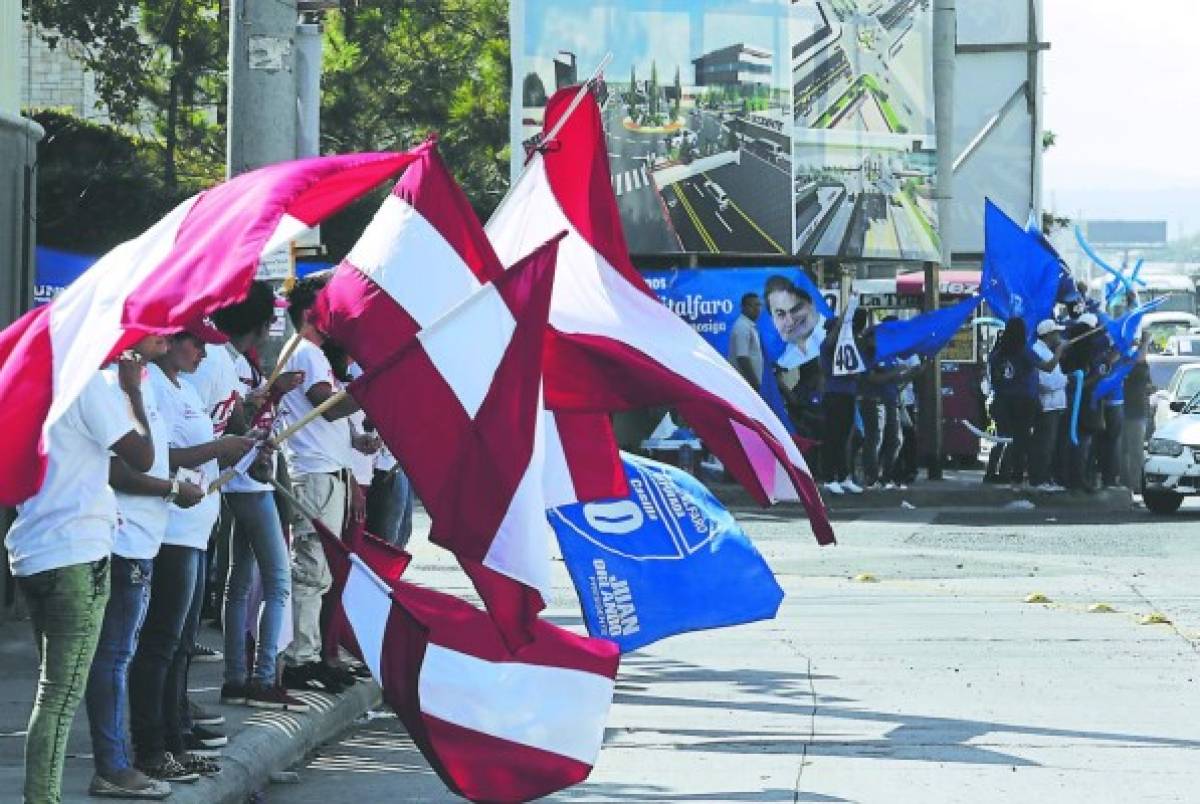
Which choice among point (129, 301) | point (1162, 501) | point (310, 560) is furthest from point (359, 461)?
point (1162, 501)

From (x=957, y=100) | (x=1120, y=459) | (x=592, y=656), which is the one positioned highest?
(x=957, y=100)

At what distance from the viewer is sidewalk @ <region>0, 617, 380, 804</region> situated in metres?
8.52

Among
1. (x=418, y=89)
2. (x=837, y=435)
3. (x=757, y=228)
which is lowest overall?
(x=837, y=435)

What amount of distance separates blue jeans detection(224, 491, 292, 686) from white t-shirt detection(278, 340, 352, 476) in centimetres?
60

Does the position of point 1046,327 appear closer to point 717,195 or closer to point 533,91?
point 717,195

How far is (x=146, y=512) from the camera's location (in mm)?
8070

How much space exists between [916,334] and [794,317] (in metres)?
1.38

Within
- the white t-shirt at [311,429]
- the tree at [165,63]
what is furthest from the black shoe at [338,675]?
the tree at [165,63]

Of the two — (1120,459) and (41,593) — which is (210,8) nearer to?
(1120,459)

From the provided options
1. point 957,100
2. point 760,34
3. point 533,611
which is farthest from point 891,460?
point 533,611

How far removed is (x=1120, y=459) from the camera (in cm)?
2497

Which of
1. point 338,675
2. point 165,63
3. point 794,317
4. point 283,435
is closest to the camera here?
point 283,435

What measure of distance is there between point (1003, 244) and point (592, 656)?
15.8 meters

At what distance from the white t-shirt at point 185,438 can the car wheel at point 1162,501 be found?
16.2m
